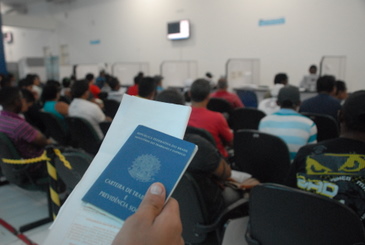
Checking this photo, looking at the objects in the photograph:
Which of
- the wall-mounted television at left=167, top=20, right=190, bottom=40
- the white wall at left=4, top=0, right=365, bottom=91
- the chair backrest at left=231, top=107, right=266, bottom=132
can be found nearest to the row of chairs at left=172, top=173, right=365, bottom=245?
the chair backrest at left=231, top=107, right=266, bottom=132

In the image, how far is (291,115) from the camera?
91.4 inches

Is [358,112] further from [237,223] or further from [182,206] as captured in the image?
[182,206]

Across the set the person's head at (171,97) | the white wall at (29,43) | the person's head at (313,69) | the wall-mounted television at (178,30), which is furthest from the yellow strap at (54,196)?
the white wall at (29,43)

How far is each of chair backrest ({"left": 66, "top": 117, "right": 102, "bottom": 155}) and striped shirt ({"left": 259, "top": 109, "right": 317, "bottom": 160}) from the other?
5.27 ft

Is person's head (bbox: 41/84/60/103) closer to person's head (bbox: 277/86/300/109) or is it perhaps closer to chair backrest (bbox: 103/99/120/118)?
chair backrest (bbox: 103/99/120/118)

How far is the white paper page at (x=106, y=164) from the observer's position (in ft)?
1.79

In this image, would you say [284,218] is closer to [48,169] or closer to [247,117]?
[48,169]

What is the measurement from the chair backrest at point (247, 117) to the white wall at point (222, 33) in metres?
4.33

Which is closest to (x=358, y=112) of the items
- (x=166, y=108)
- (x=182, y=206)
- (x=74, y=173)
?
(x=182, y=206)

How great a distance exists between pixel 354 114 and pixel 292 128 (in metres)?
0.91

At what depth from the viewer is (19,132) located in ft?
7.60

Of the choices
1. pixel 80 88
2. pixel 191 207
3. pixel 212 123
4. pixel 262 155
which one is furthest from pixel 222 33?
pixel 191 207

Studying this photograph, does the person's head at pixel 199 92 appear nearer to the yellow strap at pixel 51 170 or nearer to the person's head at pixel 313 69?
the yellow strap at pixel 51 170

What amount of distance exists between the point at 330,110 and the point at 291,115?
1207 mm
